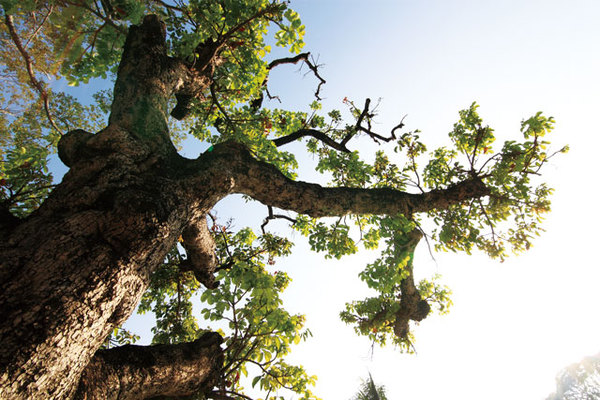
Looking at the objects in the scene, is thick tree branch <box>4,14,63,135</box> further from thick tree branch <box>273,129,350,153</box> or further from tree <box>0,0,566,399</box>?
thick tree branch <box>273,129,350,153</box>

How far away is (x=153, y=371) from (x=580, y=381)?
75.5m

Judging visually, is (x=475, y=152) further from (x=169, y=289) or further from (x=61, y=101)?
(x=61, y=101)

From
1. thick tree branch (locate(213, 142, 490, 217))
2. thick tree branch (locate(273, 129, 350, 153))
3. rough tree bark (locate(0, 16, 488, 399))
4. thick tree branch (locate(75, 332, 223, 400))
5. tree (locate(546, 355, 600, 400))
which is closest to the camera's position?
rough tree bark (locate(0, 16, 488, 399))

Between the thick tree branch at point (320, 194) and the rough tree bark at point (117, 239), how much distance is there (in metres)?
0.02

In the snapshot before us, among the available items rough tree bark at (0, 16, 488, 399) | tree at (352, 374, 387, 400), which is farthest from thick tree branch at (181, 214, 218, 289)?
tree at (352, 374, 387, 400)

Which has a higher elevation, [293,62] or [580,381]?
[293,62]

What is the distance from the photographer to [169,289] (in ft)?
21.0

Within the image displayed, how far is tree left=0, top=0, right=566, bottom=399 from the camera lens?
189 cm

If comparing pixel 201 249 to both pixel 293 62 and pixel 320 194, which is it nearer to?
pixel 320 194

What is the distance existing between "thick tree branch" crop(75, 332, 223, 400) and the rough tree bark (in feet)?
0.03

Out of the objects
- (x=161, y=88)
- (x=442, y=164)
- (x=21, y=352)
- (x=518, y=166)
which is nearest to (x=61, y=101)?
(x=161, y=88)

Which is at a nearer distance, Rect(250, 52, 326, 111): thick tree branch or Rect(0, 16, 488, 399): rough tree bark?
Rect(0, 16, 488, 399): rough tree bark

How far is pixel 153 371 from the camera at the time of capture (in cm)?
258

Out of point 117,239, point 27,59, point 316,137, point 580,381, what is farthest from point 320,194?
point 580,381
